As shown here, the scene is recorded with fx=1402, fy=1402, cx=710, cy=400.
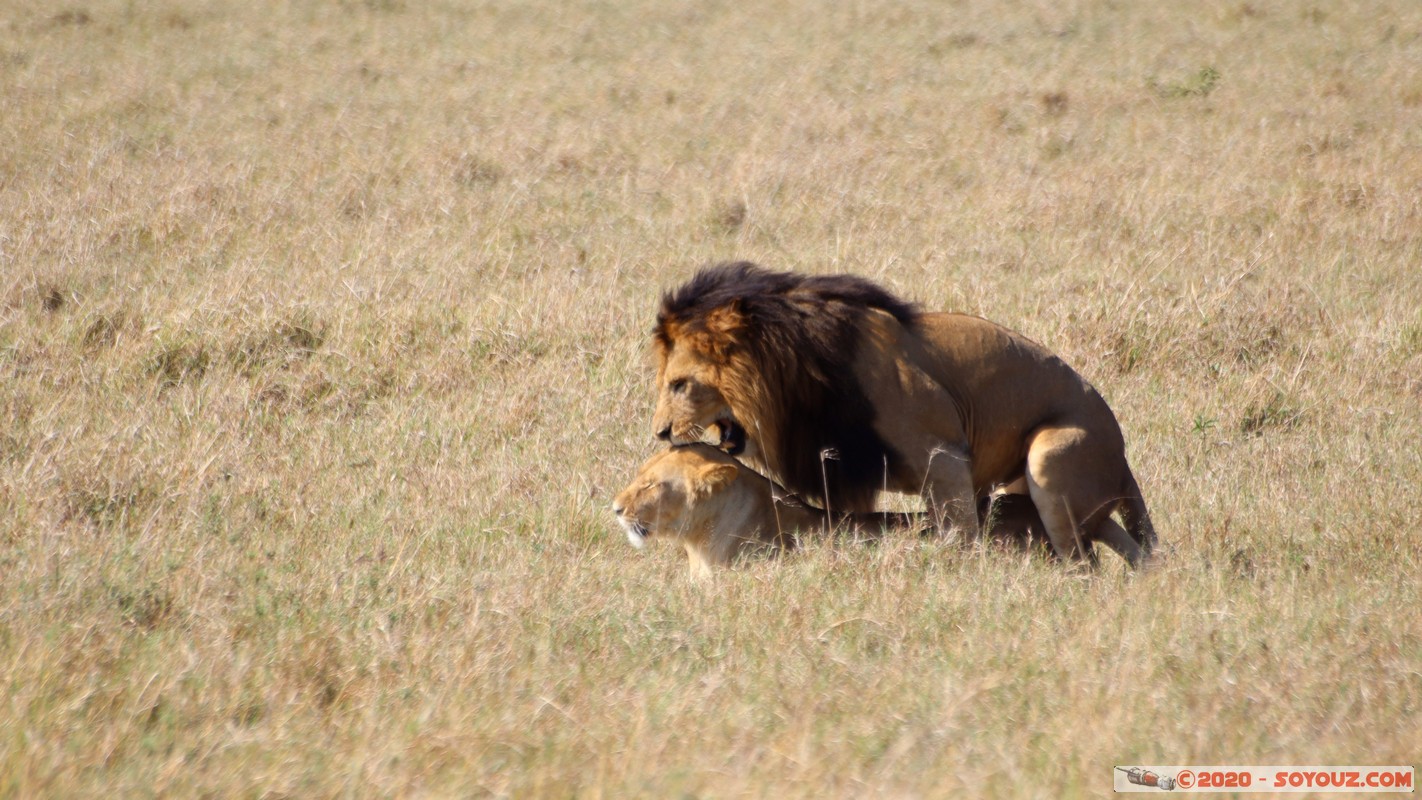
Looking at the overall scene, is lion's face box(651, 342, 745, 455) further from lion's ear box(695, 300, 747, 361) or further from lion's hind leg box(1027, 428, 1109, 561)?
lion's hind leg box(1027, 428, 1109, 561)

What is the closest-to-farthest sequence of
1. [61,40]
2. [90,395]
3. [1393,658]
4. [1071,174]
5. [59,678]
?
[59,678] < [1393,658] < [90,395] < [1071,174] < [61,40]

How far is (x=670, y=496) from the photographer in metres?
5.41

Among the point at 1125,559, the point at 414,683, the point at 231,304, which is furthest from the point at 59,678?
the point at 231,304

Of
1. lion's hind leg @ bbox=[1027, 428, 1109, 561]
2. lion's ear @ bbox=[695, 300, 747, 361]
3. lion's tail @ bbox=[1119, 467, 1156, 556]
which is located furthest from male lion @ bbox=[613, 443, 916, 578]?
lion's tail @ bbox=[1119, 467, 1156, 556]

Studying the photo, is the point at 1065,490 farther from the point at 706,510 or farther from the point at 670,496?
the point at 670,496

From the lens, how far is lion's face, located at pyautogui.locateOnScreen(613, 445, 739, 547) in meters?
5.41

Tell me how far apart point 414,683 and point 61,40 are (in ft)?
51.3

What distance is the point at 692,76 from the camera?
1684cm

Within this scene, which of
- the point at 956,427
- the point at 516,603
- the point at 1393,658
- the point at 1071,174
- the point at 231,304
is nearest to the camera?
the point at 1393,658

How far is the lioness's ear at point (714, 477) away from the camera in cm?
543

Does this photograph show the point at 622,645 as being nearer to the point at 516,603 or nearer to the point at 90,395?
the point at 516,603

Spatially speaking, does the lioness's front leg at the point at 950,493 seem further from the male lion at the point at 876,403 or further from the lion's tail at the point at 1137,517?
the lion's tail at the point at 1137,517

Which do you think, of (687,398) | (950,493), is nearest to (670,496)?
(687,398)

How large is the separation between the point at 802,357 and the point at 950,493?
77cm
